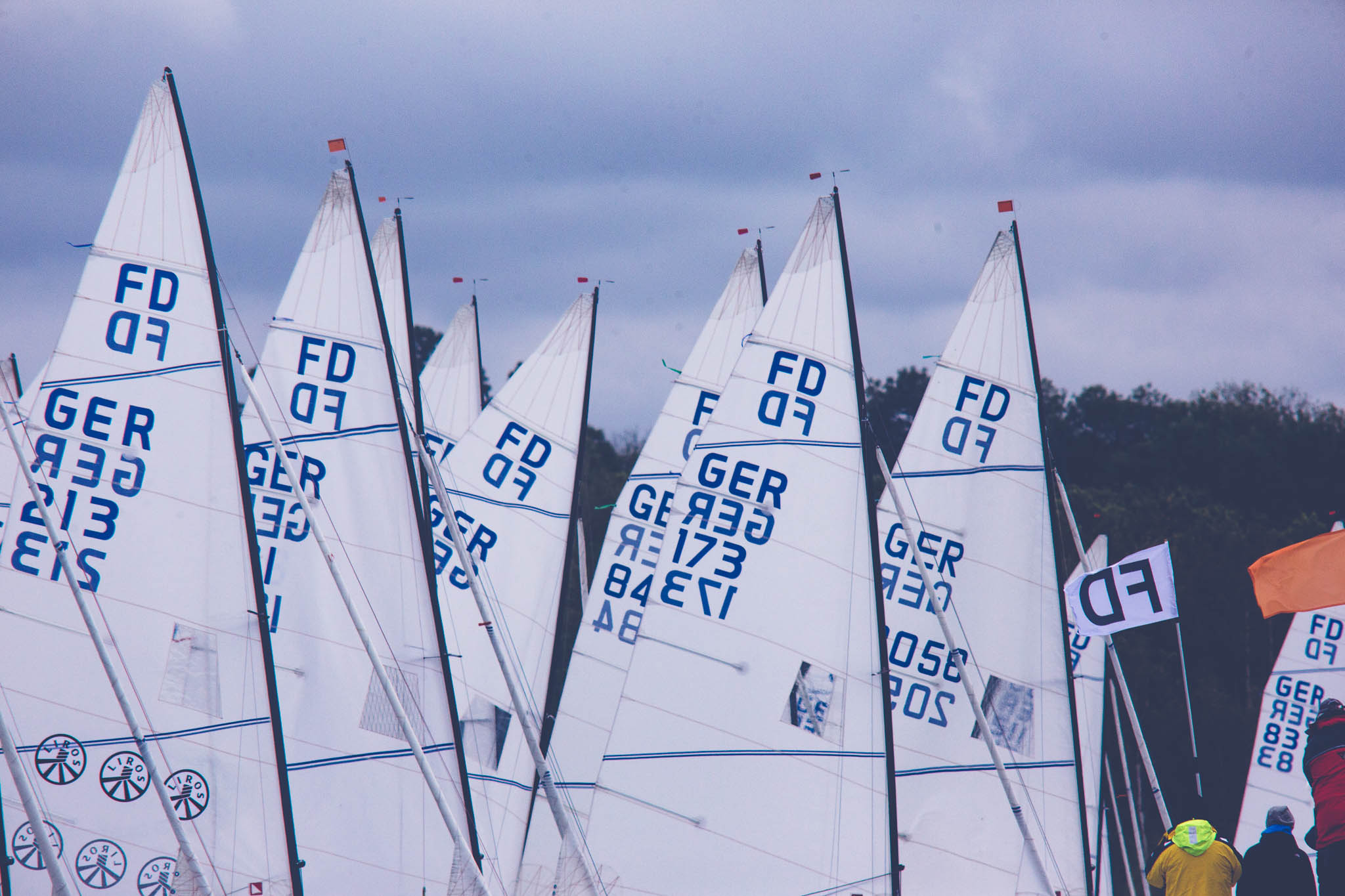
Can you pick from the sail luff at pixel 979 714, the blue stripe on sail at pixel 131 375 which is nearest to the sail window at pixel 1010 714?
the sail luff at pixel 979 714

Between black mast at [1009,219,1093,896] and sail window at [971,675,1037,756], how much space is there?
18.7 inches

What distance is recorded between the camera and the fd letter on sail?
637 inches

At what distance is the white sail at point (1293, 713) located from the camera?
2342 cm

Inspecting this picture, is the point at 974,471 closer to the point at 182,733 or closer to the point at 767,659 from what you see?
the point at 767,659

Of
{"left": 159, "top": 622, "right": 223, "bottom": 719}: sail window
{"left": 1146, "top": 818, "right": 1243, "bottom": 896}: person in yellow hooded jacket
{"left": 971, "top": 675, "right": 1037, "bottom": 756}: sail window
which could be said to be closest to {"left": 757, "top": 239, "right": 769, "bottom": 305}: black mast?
{"left": 971, "top": 675, "right": 1037, "bottom": 756}: sail window

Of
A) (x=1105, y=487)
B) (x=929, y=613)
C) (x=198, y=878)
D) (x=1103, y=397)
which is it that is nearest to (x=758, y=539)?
(x=929, y=613)

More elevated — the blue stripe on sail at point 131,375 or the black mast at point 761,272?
the black mast at point 761,272

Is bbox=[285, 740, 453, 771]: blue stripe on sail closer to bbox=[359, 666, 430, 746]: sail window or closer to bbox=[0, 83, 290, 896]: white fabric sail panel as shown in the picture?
bbox=[359, 666, 430, 746]: sail window

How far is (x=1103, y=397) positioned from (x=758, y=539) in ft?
166

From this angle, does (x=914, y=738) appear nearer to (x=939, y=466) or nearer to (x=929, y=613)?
(x=929, y=613)

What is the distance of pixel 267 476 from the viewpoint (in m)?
15.7

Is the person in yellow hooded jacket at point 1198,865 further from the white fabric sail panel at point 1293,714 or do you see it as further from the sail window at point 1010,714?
the white fabric sail panel at point 1293,714

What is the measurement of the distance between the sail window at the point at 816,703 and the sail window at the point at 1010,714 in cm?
275

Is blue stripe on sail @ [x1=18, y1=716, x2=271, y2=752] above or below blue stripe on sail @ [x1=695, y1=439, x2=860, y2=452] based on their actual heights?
below
